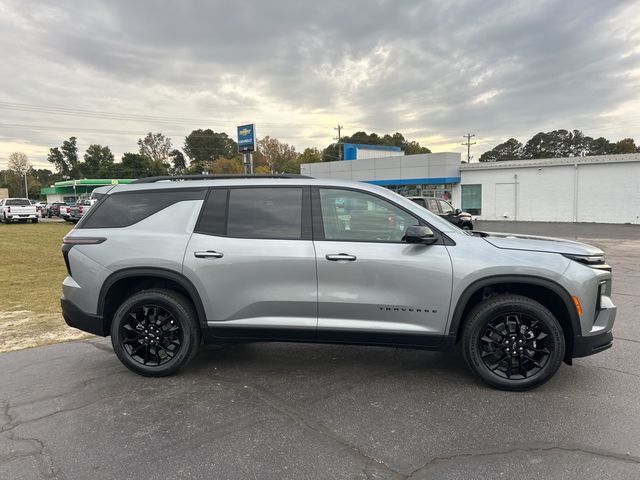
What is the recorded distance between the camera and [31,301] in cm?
753

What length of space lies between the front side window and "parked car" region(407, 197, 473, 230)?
9914 mm

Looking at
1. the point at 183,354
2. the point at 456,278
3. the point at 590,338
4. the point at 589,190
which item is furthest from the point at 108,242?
Answer: the point at 589,190

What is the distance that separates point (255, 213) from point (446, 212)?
12818 millimetres

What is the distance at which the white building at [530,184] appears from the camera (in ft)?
86.4

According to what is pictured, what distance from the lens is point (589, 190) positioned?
27.3m

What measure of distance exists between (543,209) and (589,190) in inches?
111

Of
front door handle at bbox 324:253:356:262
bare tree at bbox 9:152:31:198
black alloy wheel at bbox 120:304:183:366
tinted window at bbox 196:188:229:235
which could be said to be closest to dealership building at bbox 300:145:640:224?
front door handle at bbox 324:253:356:262

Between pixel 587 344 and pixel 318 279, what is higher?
pixel 318 279

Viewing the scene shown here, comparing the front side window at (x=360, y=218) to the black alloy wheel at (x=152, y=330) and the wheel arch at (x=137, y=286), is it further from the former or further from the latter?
the black alloy wheel at (x=152, y=330)

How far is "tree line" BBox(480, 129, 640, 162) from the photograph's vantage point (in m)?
83.9

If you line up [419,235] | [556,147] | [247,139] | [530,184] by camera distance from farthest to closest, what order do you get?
[556,147]
[530,184]
[247,139]
[419,235]

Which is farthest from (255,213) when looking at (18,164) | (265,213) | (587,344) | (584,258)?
(18,164)

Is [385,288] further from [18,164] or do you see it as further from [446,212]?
[18,164]

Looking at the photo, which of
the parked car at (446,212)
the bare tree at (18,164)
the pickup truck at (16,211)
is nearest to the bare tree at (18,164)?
the bare tree at (18,164)
